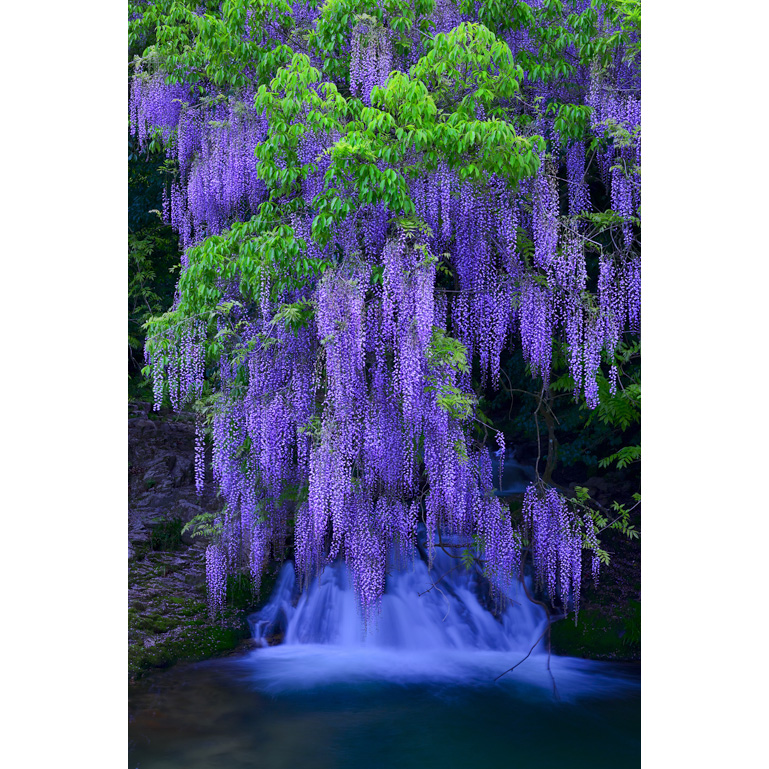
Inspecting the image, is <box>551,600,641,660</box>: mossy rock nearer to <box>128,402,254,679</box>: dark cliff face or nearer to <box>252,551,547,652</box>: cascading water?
<box>252,551,547,652</box>: cascading water

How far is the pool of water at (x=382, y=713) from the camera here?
13.0 feet

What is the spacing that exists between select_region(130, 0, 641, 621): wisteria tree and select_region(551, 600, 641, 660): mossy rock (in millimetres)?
240

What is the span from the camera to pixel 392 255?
402 cm

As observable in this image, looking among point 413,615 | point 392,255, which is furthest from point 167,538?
point 392,255

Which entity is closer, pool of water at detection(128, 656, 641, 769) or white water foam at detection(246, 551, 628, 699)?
pool of water at detection(128, 656, 641, 769)

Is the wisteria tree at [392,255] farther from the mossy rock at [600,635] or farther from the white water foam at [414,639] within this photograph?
the white water foam at [414,639]

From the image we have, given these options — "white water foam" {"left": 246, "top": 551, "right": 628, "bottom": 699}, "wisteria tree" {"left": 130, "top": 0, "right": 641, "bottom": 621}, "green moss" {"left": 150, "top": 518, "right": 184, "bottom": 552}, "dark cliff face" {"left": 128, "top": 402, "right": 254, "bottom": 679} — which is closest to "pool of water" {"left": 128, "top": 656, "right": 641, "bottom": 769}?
"white water foam" {"left": 246, "top": 551, "right": 628, "bottom": 699}

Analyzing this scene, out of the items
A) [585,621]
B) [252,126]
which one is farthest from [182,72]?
[585,621]

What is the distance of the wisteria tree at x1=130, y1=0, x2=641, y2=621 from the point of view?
4.03 metres

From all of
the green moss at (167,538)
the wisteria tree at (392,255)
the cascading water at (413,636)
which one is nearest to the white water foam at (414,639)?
the cascading water at (413,636)

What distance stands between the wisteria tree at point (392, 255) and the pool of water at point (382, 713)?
596 mm

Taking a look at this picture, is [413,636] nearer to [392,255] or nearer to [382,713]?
[382,713]

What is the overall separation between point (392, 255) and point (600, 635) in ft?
10.9
